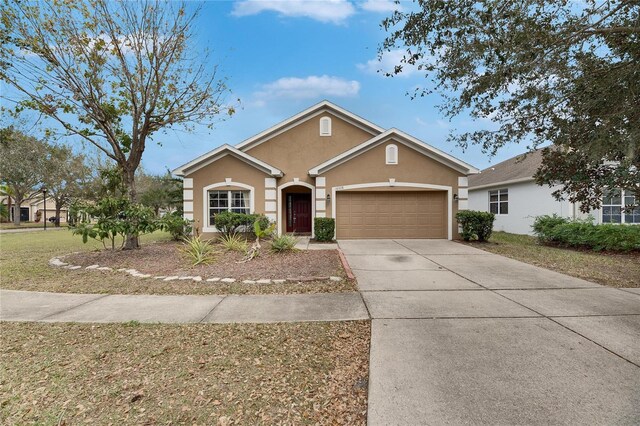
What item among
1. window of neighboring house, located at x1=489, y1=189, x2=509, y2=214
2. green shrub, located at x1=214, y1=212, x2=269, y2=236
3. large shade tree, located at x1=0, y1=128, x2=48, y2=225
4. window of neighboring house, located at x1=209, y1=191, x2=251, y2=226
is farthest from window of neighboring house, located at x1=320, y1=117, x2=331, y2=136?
large shade tree, located at x1=0, y1=128, x2=48, y2=225

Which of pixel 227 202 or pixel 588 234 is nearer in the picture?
pixel 588 234

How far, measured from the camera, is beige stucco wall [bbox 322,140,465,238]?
14.4 meters

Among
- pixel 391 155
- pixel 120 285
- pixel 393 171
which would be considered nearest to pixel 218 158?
pixel 391 155

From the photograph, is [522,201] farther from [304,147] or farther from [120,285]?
[120,285]

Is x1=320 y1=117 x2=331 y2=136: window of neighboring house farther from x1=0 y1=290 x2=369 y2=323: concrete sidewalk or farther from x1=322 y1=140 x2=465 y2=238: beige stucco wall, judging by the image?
x1=0 y1=290 x2=369 y2=323: concrete sidewalk

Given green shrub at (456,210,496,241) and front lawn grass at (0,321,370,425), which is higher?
green shrub at (456,210,496,241)

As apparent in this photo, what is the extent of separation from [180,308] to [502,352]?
4.71 metres

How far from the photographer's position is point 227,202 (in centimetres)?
Result: 1470

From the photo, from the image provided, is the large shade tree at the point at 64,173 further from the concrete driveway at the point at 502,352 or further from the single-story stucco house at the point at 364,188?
the concrete driveway at the point at 502,352

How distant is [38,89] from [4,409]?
10.9 metres

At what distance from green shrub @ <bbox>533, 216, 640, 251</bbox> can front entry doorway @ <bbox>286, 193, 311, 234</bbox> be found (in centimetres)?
1115

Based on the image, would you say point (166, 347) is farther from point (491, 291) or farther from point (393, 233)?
point (393, 233)

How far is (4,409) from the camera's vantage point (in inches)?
109

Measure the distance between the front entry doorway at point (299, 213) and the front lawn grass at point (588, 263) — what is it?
8.41 m
